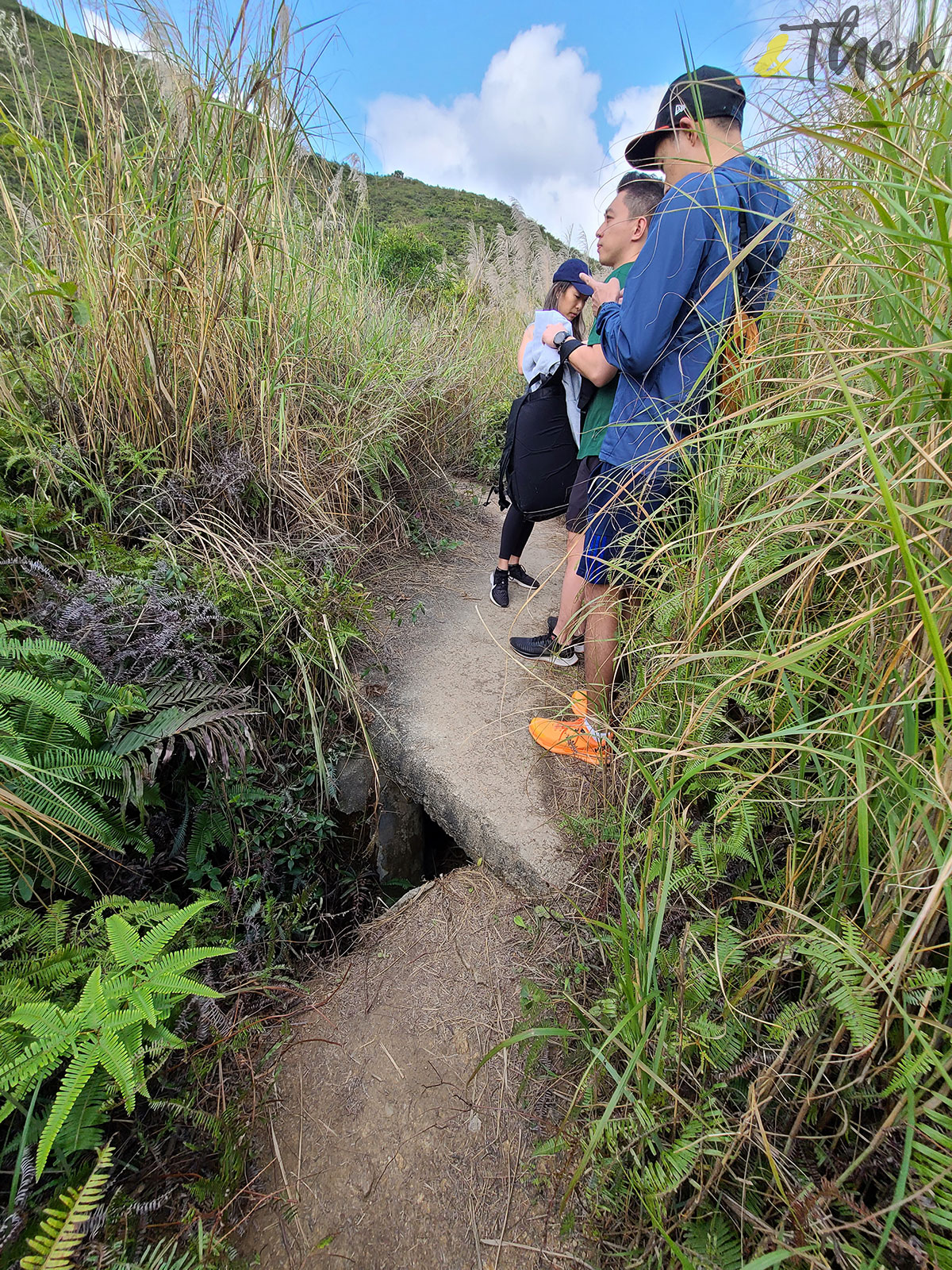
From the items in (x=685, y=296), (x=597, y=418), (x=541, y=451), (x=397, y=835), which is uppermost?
(x=685, y=296)

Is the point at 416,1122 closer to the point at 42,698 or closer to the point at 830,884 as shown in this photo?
the point at 830,884

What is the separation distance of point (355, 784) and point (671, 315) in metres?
Answer: 1.87

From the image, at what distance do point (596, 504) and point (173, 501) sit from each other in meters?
1.57

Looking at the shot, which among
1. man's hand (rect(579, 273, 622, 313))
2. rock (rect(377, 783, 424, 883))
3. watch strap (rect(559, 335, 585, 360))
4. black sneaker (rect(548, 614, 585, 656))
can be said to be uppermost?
man's hand (rect(579, 273, 622, 313))

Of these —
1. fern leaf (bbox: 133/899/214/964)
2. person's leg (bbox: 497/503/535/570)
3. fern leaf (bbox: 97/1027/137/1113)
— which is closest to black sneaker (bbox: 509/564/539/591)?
person's leg (bbox: 497/503/535/570)

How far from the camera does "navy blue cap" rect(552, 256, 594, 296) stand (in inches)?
97.7

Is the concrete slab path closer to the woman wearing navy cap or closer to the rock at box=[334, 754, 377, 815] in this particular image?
the rock at box=[334, 754, 377, 815]

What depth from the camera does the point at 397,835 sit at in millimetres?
2229

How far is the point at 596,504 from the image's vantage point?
190 centimetres

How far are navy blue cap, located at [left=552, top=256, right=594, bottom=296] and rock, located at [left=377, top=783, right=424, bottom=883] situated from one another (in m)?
2.29

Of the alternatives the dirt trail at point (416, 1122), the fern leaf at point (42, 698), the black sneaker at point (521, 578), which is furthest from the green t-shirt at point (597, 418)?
the fern leaf at point (42, 698)

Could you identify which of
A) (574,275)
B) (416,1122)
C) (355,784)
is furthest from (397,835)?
(574,275)

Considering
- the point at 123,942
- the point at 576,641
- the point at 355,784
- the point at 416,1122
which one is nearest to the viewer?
the point at 123,942

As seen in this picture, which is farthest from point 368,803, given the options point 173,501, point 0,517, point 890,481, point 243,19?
point 243,19
